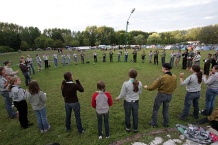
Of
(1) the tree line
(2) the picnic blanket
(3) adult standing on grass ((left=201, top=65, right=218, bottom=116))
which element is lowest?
(2) the picnic blanket

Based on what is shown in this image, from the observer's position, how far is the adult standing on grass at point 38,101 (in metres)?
3.88

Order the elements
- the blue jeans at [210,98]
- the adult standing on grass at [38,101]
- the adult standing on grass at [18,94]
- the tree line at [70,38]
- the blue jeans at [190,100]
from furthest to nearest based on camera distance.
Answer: the tree line at [70,38]
the blue jeans at [210,98]
the blue jeans at [190,100]
the adult standing on grass at [18,94]
the adult standing on grass at [38,101]

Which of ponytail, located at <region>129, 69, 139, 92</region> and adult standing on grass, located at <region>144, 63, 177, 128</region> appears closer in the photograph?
ponytail, located at <region>129, 69, 139, 92</region>

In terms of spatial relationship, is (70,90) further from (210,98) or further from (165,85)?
(210,98)

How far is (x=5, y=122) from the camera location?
508 cm

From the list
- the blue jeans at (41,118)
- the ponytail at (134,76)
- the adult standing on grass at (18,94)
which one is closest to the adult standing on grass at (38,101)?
the blue jeans at (41,118)

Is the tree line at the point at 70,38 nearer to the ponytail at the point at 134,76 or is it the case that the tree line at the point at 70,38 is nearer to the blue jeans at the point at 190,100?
the ponytail at the point at 134,76

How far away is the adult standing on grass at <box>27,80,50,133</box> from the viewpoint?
388cm

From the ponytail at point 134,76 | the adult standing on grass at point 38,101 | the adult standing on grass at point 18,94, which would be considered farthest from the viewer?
the adult standing on grass at point 18,94

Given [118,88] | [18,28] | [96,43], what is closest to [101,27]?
[96,43]

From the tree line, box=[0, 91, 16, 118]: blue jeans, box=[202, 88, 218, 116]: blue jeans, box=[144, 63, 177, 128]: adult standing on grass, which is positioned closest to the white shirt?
box=[144, 63, 177, 128]: adult standing on grass

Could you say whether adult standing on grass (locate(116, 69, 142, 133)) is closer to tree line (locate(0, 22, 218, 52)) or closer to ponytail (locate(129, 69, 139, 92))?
ponytail (locate(129, 69, 139, 92))

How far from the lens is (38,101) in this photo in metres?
4.04

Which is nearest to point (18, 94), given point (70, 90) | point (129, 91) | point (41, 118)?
point (41, 118)
